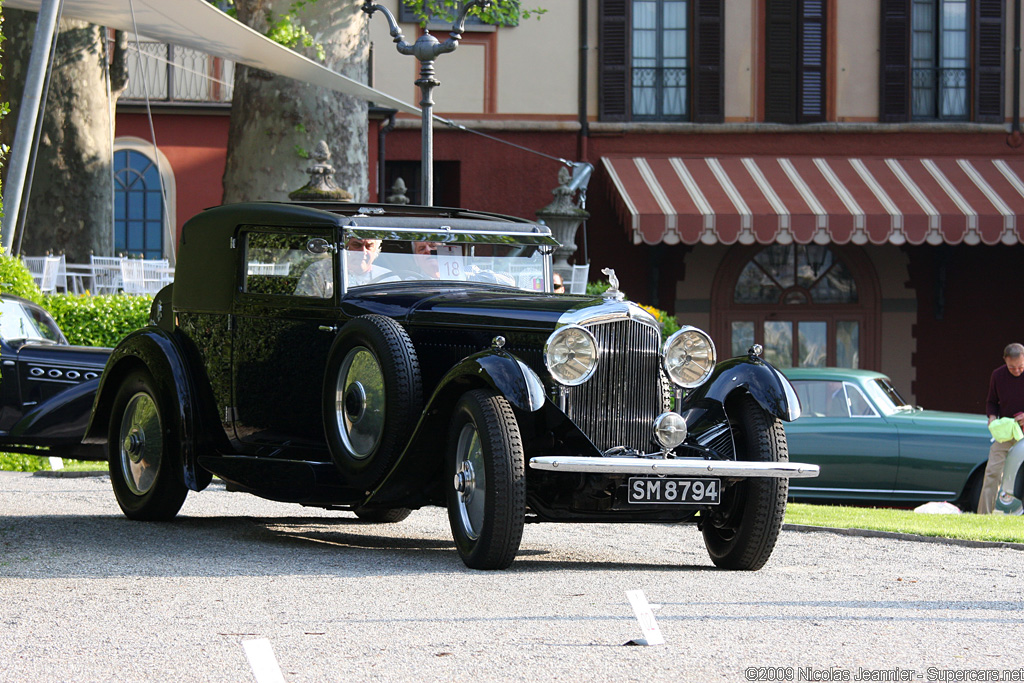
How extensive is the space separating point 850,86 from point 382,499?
17.5m

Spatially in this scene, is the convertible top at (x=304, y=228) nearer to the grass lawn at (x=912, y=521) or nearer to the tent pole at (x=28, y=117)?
the tent pole at (x=28, y=117)

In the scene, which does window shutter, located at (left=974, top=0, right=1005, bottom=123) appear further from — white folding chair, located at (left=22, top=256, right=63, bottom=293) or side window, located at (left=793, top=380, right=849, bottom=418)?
white folding chair, located at (left=22, top=256, right=63, bottom=293)

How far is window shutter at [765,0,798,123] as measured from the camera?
2261 centimetres

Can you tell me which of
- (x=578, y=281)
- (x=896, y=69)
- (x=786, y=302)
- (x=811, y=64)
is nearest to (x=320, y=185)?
(x=578, y=281)

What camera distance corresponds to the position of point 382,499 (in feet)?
22.7

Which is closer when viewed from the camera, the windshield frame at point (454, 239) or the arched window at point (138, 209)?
the windshield frame at point (454, 239)

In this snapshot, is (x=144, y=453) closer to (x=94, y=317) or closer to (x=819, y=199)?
(x=94, y=317)

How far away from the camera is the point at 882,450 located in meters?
12.8

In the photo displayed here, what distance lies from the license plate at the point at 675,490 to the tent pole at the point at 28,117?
4.57 meters

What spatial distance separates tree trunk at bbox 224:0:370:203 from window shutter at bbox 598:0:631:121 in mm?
6560

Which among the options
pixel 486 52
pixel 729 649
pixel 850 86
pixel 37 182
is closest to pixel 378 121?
pixel 486 52

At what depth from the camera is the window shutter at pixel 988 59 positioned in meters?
22.6

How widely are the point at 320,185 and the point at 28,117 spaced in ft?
18.6

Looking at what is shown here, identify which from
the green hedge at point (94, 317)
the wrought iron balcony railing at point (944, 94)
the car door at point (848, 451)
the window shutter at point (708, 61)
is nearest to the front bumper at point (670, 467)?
the car door at point (848, 451)
